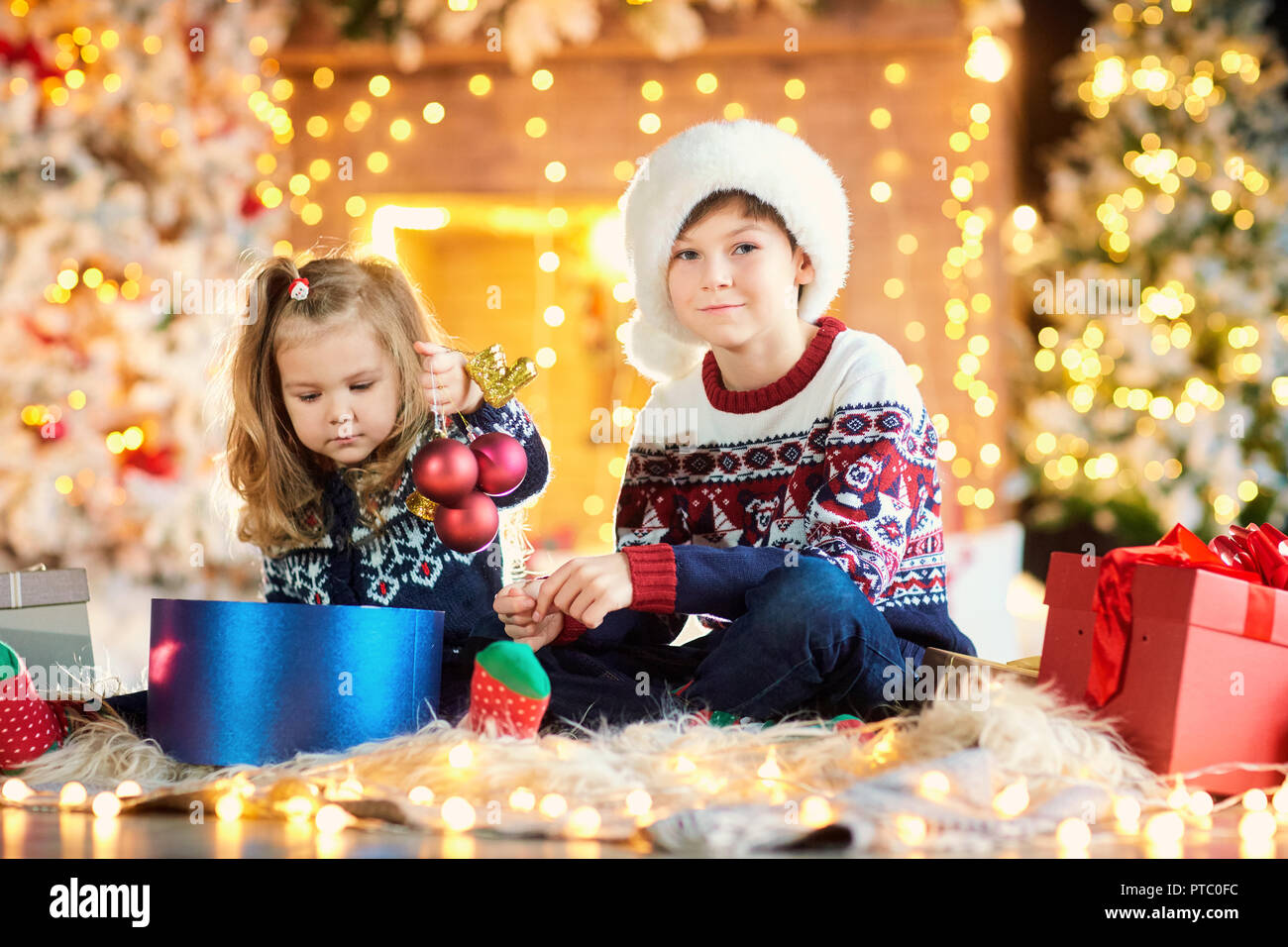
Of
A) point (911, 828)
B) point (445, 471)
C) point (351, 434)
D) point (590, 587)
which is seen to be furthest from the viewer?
point (351, 434)

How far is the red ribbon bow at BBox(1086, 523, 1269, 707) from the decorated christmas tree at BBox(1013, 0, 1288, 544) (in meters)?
1.77

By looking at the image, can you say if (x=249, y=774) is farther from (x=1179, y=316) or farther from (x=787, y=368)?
(x=1179, y=316)

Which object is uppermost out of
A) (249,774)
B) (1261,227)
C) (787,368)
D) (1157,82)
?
(1157,82)

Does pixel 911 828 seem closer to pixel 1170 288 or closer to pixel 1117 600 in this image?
pixel 1117 600

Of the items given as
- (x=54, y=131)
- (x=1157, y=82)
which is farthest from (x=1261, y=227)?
(x=54, y=131)

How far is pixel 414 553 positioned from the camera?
4.13 feet

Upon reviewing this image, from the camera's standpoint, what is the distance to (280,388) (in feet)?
4.15

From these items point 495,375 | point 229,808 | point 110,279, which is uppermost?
point 110,279

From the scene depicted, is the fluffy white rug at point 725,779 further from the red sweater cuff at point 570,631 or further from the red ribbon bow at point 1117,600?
the red sweater cuff at point 570,631

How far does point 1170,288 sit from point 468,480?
215 cm

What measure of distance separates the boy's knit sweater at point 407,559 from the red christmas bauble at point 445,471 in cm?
13

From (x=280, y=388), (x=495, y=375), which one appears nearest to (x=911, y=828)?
(x=495, y=375)

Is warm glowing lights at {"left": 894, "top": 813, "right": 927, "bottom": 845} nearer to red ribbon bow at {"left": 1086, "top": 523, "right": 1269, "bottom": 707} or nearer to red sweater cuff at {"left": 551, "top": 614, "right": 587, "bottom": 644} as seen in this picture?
red ribbon bow at {"left": 1086, "top": 523, "right": 1269, "bottom": 707}

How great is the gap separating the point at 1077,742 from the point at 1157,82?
232 centimetres
